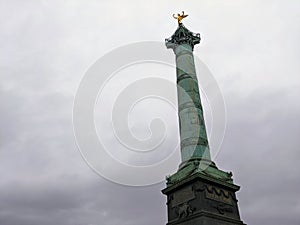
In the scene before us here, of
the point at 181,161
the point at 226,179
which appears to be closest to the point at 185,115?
the point at 181,161

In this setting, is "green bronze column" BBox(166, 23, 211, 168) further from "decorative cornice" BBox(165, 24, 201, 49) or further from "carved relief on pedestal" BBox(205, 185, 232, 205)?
"carved relief on pedestal" BBox(205, 185, 232, 205)

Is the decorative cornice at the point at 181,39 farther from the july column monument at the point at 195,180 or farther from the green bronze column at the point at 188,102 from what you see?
the july column monument at the point at 195,180

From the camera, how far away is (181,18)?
26.8 meters

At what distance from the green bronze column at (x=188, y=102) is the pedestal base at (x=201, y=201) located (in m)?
1.94

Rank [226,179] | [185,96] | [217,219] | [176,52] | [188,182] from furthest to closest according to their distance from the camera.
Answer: [176,52] → [185,96] → [226,179] → [188,182] → [217,219]

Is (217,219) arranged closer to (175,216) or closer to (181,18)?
(175,216)

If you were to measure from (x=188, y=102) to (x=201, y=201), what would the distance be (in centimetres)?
801

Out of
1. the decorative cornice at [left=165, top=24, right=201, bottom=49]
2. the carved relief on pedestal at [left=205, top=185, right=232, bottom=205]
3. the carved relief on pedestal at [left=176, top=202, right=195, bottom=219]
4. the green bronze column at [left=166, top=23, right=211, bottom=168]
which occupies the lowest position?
the carved relief on pedestal at [left=176, top=202, right=195, bottom=219]

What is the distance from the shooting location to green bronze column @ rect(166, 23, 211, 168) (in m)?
20.5

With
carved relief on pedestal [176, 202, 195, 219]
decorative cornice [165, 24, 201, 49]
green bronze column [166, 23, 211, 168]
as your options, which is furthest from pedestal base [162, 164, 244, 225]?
decorative cornice [165, 24, 201, 49]

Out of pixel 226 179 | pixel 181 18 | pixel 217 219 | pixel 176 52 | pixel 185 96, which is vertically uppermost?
pixel 181 18

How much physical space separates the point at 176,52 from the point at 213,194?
1259 cm

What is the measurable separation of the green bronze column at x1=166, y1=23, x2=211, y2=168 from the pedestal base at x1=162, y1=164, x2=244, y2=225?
1944 mm

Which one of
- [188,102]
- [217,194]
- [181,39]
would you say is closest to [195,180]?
[217,194]
